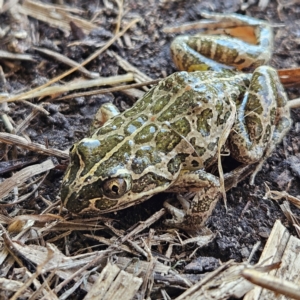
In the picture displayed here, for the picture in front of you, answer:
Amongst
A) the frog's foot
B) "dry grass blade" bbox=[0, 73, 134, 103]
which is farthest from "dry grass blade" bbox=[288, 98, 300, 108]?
"dry grass blade" bbox=[0, 73, 134, 103]

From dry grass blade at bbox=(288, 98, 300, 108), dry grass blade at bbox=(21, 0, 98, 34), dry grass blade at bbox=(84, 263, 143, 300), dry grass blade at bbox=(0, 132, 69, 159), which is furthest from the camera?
dry grass blade at bbox=(21, 0, 98, 34)

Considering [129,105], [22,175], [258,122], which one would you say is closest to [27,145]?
[22,175]

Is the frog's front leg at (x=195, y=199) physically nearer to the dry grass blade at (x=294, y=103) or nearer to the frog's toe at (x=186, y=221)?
the frog's toe at (x=186, y=221)

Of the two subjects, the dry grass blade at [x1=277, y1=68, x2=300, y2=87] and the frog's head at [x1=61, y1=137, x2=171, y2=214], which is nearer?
the frog's head at [x1=61, y1=137, x2=171, y2=214]

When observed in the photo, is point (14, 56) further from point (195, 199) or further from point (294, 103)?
point (294, 103)

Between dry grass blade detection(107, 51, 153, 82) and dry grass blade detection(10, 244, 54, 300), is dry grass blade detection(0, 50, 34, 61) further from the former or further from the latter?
dry grass blade detection(10, 244, 54, 300)

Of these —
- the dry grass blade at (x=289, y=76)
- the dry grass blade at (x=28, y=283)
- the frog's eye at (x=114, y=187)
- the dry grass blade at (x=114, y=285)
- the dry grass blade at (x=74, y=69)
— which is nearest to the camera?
the dry grass blade at (x=28, y=283)

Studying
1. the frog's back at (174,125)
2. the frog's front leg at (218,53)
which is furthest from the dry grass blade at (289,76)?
the frog's back at (174,125)

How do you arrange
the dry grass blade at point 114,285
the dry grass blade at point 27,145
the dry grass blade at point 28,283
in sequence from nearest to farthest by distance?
the dry grass blade at point 28,283, the dry grass blade at point 114,285, the dry grass blade at point 27,145
